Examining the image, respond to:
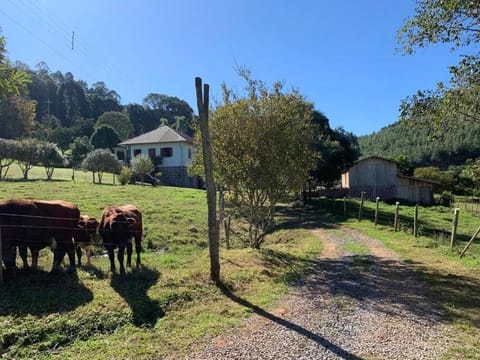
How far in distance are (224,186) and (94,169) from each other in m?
26.0

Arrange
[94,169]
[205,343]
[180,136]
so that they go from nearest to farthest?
[205,343] < [94,169] < [180,136]

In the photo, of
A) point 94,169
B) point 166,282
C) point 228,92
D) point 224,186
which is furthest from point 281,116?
point 94,169

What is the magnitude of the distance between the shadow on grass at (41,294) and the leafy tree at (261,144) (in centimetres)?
662

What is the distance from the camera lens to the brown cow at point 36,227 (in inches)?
294

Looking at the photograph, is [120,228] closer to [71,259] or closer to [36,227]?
[71,259]

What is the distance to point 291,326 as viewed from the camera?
607 cm

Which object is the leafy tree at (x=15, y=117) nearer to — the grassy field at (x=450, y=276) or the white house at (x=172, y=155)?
the white house at (x=172, y=155)

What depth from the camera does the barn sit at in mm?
41219

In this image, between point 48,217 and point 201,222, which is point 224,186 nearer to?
point 201,222

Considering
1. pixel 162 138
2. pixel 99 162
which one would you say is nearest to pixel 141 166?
pixel 99 162

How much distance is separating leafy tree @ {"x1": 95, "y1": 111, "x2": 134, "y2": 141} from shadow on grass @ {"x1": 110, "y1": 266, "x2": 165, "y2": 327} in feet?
234

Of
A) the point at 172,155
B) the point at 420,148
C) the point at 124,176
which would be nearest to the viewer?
the point at 124,176

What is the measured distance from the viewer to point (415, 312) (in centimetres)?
681

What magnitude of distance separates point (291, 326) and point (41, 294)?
4597mm
